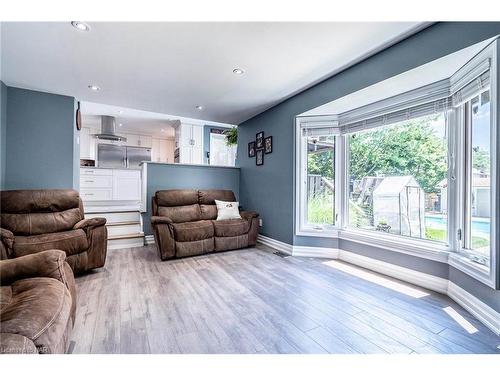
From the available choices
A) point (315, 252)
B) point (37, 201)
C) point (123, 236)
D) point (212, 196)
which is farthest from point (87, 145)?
point (315, 252)

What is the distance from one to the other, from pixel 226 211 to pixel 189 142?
3090mm

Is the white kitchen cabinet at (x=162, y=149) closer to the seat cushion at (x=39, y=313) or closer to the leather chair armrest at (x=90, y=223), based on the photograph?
the leather chair armrest at (x=90, y=223)

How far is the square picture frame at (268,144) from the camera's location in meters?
3.87

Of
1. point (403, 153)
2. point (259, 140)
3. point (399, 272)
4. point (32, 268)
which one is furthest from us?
→ point (259, 140)

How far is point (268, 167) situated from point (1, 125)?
3686 mm

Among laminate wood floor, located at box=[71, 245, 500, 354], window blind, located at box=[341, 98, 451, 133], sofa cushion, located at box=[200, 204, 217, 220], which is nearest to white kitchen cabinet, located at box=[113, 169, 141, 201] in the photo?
sofa cushion, located at box=[200, 204, 217, 220]

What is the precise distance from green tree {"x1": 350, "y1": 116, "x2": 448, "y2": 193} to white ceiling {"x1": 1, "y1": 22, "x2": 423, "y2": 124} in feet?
3.14

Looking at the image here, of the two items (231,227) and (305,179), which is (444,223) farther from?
(231,227)

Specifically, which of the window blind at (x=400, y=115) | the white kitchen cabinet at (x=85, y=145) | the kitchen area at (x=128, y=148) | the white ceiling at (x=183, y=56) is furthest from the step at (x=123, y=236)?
the white kitchen cabinet at (x=85, y=145)

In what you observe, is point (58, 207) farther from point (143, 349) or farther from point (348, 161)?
point (348, 161)

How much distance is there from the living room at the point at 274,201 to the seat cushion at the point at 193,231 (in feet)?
0.09

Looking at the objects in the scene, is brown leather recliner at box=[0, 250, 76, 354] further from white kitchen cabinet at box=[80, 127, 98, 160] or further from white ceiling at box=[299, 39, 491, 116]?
white kitchen cabinet at box=[80, 127, 98, 160]

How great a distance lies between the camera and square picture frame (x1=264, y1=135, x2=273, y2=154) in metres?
3.87

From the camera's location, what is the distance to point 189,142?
6.18 metres
